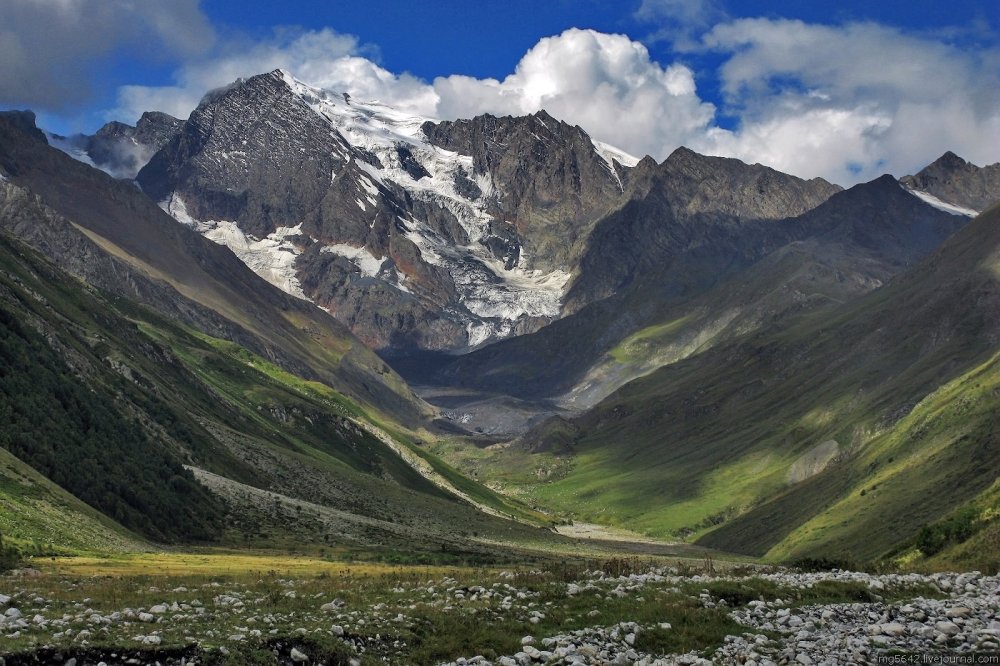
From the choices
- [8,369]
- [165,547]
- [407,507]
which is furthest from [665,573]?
[407,507]

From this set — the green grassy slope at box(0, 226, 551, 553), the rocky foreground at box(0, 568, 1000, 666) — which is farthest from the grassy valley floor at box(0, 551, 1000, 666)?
the green grassy slope at box(0, 226, 551, 553)

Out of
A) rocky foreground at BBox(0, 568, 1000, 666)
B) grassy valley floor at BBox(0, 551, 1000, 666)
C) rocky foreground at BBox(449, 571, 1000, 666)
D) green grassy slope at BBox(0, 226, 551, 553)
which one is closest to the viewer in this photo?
rocky foreground at BBox(0, 568, 1000, 666)

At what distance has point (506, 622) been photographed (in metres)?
32.3

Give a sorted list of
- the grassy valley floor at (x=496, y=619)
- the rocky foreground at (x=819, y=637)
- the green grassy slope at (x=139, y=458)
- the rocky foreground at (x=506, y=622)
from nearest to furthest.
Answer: the rocky foreground at (x=506, y=622), the grassy valley floor at (x=496, y=619), the rocky foreground at (x=819, y=637), the green grassy slope at (x=139, y=458)

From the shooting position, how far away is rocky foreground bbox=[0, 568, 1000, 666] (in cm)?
2750

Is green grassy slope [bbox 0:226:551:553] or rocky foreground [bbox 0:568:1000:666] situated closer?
rocky foreground [bbox 0:568:1000:666]

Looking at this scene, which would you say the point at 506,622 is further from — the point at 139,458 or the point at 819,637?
the point at 139,458

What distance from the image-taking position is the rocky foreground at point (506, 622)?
2750 cm

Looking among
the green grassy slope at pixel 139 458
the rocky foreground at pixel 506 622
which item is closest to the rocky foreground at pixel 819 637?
the rocky foreground at pixel 506 622

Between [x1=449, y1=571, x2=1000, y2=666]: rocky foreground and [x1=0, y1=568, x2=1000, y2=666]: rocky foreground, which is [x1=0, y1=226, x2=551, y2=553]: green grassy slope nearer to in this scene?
[x1=0, y1=568, x2=1000, y2=666]: rocky foreground

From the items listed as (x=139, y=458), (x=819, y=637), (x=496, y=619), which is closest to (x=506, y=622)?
(x=496, y=619)

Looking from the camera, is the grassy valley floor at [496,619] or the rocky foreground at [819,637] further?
the rocky foreground at [819,637]

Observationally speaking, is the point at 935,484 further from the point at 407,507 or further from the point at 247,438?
the point at 247,438

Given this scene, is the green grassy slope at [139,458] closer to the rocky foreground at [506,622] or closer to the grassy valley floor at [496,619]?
the grassy valley floor at [496,619]
